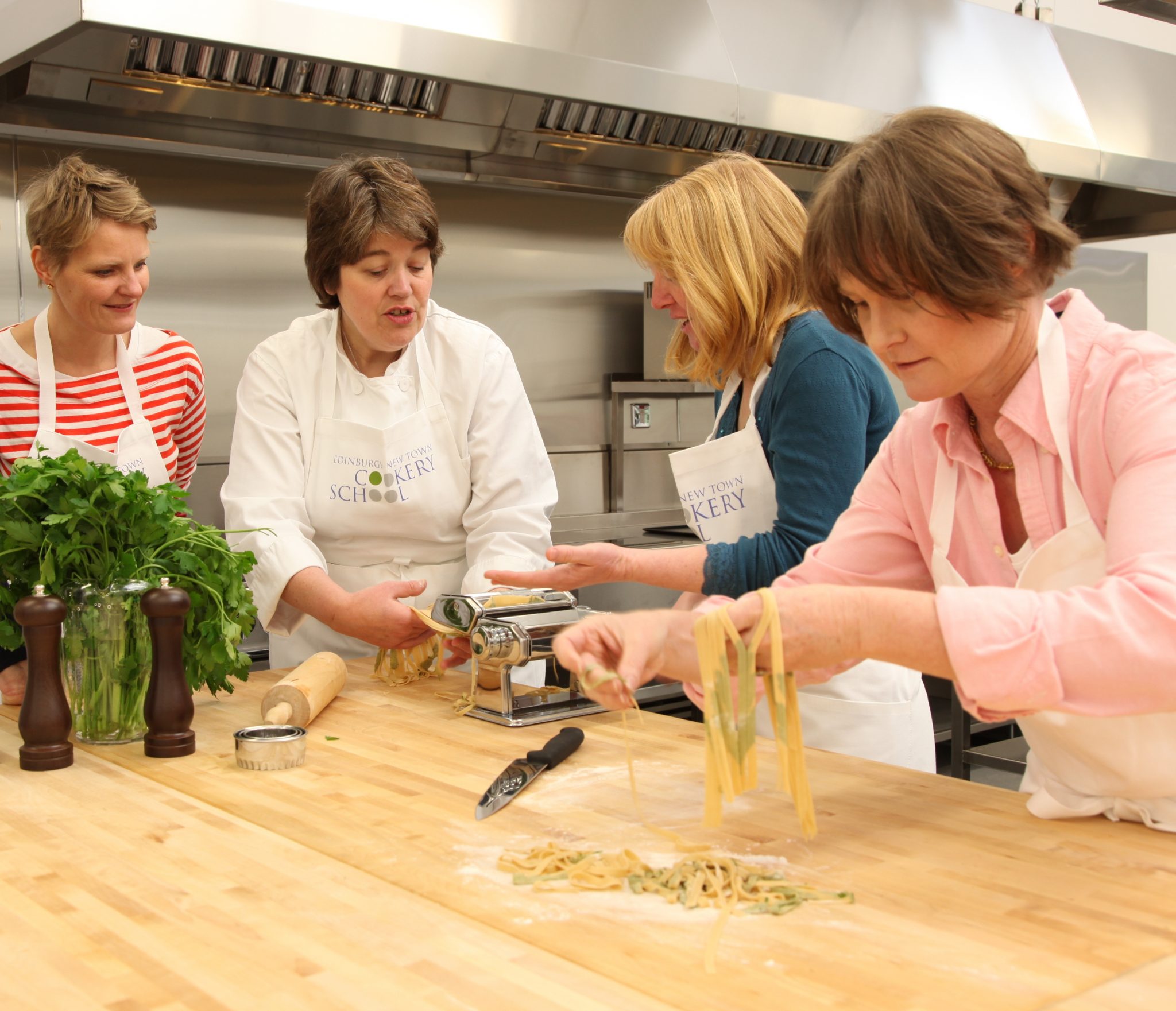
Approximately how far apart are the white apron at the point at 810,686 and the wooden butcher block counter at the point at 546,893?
371 millimetres

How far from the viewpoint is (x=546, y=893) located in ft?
3.74

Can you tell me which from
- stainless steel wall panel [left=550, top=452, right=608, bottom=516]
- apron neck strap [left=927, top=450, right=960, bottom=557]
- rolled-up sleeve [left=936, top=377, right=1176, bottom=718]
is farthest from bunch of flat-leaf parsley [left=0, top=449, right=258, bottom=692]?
stainless steel wall panel [left=550, top=452, right=608, bottom=516]

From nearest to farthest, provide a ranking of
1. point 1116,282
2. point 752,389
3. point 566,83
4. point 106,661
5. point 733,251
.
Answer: point 106,661, point 733,251, point 752,389, point 566,83, point 1116,282

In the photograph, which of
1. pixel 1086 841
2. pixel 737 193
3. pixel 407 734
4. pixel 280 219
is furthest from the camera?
pixel 280 219

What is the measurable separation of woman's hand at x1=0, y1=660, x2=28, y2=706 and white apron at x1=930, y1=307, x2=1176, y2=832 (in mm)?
1524

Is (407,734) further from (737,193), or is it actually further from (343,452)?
(737,193)

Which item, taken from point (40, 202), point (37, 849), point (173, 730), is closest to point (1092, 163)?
point (40, 202)

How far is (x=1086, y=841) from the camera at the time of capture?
1254 millimetres

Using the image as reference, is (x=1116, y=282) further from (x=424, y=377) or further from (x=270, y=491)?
(x=270, y=491)

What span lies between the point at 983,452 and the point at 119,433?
6.24ft

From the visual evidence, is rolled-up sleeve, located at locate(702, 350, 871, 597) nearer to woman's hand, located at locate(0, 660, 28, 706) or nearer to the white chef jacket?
the white chef jacket

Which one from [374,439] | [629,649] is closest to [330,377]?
[374,439]

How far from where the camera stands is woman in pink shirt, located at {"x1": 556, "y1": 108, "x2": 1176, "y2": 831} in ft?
3.44

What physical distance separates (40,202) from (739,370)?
1.51 metres
